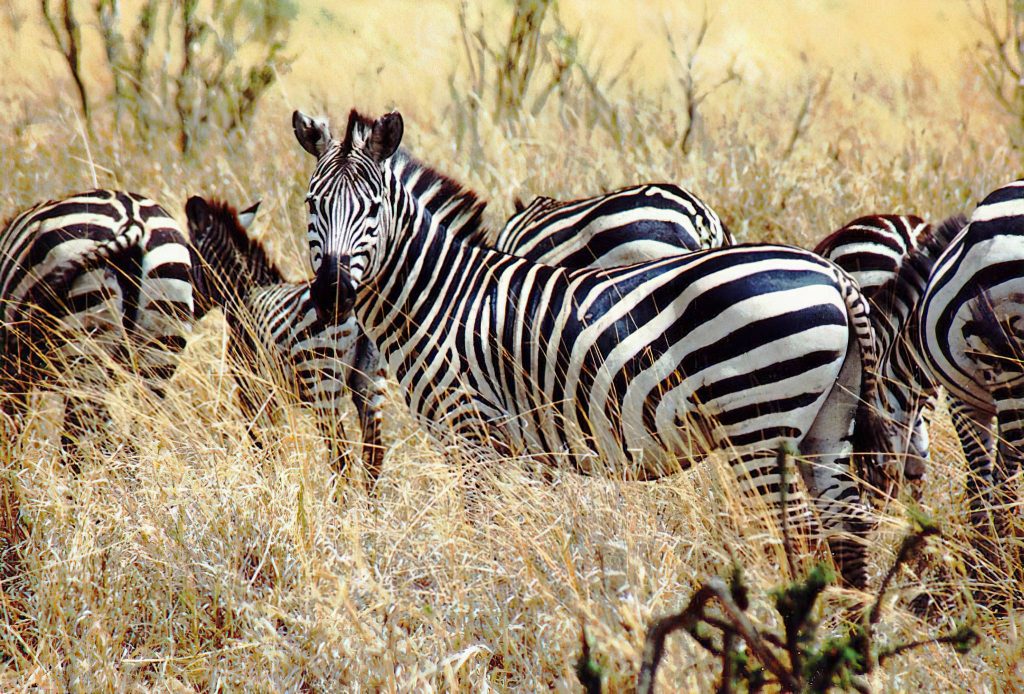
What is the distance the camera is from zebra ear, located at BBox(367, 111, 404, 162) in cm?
395

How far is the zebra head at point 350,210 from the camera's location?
3.83m

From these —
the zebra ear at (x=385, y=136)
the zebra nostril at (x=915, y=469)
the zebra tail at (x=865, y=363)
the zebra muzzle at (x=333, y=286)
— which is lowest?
the zebra nostril at (x=915, y=469)

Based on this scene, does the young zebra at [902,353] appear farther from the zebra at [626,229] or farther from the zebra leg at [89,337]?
the zebra leg at [89,337]

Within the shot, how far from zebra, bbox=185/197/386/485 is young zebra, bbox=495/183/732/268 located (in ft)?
3.34

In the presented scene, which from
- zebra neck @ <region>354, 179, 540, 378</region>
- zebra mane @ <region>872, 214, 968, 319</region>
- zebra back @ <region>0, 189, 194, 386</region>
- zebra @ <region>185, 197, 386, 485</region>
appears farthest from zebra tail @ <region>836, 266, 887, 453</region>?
zebra back @ <region>0, 189, 194, 386</region>

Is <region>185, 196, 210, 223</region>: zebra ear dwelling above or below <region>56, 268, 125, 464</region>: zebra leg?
above

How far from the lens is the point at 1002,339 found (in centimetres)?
323

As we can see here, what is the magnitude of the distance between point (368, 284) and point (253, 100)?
6389 mm

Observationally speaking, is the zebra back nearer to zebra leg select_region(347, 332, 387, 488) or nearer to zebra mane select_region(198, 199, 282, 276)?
zebra mane select_region(198, 199, 282, 276)

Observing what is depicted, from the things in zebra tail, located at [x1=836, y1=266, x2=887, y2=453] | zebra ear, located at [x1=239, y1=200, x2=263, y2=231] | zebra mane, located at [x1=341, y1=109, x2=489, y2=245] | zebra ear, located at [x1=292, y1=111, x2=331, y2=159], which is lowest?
zebra tail, located at [x1=836, y1=266, x2=887, y2=453]

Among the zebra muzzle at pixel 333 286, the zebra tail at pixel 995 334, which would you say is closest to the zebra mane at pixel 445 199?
the zebra muzzle at pixel 333 286

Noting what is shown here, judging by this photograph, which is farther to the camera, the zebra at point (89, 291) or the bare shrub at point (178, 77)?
the bare shrub at point (178, 77)

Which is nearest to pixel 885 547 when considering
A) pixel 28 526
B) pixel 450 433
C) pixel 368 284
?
pixel 450 433

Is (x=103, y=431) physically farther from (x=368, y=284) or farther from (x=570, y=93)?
→ (x=570, y=93)
